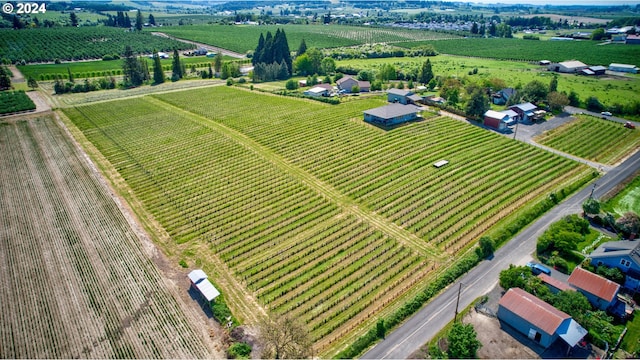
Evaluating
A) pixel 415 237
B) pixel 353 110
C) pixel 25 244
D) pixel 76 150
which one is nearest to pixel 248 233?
pixel 415 237

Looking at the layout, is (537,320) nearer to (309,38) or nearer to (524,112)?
(524,112)

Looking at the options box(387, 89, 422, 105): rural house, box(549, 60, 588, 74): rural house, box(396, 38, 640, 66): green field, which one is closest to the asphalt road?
box(387, 89, 422, 105): rural house

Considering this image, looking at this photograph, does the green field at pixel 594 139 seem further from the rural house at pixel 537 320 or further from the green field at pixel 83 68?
the green field at pixel 83 68

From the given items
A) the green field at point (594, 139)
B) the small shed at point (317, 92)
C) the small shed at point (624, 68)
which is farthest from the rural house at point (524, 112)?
the small shed at point (624, 68)

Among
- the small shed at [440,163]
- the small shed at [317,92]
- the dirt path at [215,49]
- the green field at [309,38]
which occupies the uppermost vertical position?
the green field at [309,38]

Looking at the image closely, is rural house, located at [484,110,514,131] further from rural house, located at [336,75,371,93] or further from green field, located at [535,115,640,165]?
rural house, located at [336,75,371,93]
